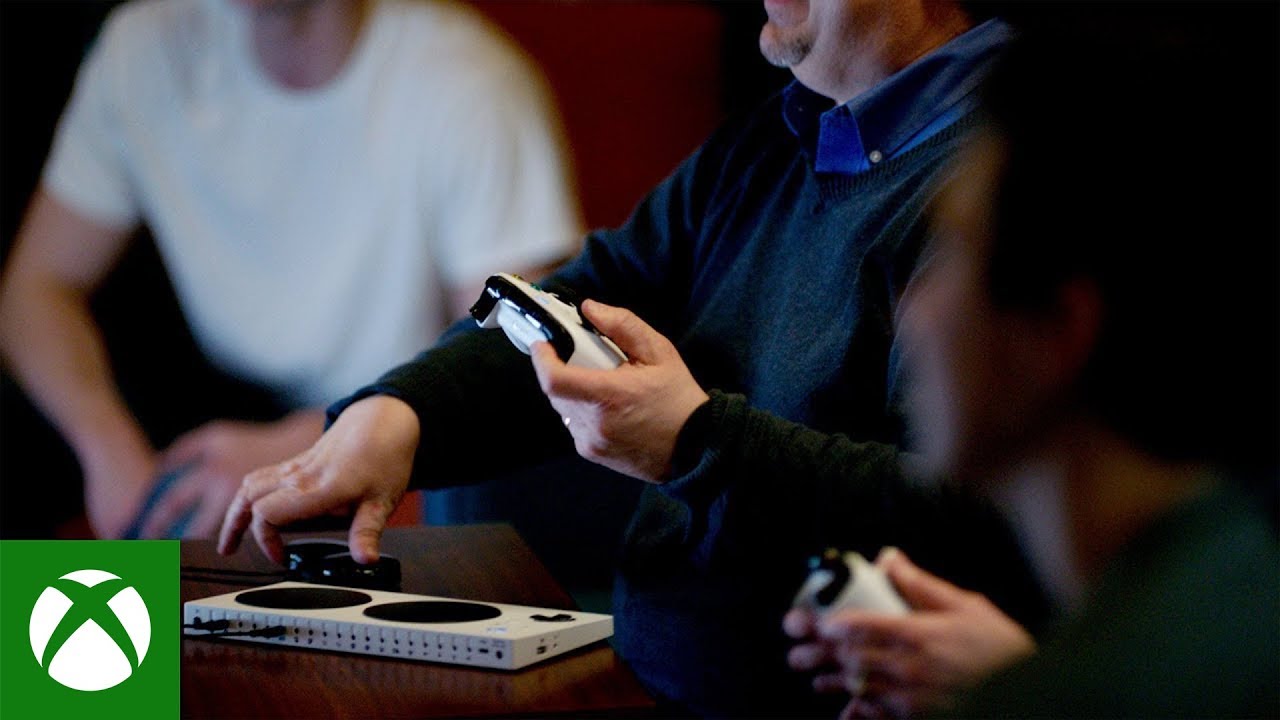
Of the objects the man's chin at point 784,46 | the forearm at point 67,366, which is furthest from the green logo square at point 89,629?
the forearm at point 67,366

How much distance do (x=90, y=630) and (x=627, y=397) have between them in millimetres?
417

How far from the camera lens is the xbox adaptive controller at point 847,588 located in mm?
699

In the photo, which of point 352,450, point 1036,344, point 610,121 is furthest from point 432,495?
point 1036,344

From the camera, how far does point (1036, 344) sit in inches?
26.3

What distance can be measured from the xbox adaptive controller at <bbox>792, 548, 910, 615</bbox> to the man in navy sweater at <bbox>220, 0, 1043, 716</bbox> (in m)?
0.33

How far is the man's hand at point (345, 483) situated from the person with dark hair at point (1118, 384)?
25.3 inches

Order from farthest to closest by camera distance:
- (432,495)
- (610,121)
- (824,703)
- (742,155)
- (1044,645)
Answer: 1. (610,121)
2. (432,495)
3. (742,155)
4. (824,703)
5. (1044,645)

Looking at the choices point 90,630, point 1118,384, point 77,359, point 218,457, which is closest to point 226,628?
point 90,630

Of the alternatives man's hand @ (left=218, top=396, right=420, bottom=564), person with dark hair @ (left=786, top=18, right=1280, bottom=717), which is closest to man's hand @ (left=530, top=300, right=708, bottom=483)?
man's hand @ (left=218, top=396, right=420, bottom=564)

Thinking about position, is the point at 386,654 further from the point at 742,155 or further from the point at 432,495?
the point at 432,495

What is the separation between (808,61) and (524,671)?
2.23 feet

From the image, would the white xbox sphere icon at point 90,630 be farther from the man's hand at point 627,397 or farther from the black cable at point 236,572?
the man's hand at point 627,397

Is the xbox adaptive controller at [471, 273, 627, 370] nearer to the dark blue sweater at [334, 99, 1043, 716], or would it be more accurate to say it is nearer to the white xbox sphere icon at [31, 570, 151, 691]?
the dark blue sweater at [334, 99, 1043, 716]

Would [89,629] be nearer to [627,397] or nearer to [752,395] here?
[627,397]
